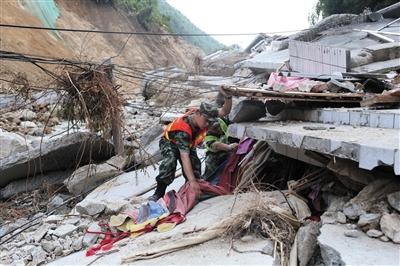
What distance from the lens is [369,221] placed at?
3.15m

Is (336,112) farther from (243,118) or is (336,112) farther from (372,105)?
(243,118)

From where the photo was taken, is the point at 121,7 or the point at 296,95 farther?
the point at 121,7

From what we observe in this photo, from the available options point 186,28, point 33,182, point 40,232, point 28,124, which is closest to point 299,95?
point 40,232

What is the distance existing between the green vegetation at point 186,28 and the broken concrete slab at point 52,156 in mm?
29120

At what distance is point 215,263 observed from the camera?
11.0ft

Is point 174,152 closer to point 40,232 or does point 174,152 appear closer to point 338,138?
point 40,232

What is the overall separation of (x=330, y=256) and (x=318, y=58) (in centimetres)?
508

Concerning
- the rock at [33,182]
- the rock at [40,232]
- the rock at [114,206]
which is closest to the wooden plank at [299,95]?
the rock at [114,206]

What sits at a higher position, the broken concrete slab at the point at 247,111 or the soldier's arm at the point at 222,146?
the broken concrete slab at the point at 247,111

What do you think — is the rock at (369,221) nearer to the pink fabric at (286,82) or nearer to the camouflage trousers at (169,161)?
the pink fabric at (286,82)

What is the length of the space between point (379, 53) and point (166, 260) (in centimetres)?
565

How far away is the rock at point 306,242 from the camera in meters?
3.25

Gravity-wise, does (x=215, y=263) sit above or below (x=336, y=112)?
below

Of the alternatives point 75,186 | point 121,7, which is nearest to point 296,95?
point 75,186
